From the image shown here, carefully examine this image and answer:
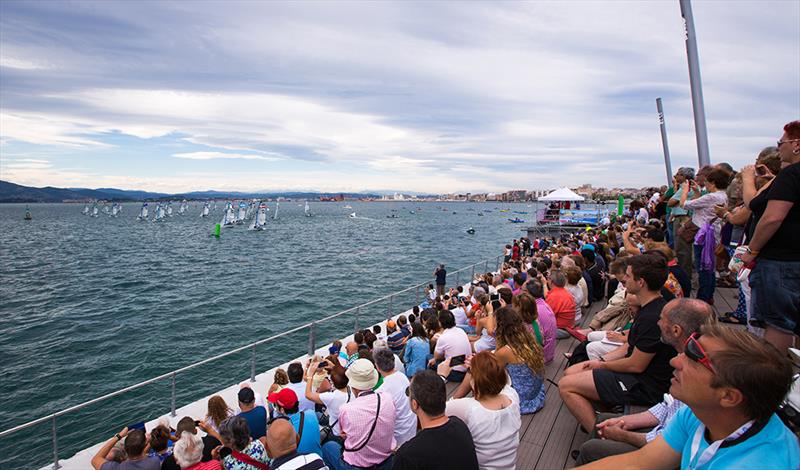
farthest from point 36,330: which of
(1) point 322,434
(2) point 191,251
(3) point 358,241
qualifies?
(3) point 358,241

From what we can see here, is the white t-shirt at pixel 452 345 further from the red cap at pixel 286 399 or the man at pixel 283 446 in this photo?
the man at pixel 283 446

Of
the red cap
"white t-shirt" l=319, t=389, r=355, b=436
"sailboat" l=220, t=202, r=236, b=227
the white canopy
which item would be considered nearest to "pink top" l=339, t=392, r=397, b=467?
the red cap

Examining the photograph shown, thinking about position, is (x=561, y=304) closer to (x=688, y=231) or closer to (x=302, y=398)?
(x=688, y=231)

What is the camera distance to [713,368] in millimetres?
1647

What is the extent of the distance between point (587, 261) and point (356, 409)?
26.1 feet

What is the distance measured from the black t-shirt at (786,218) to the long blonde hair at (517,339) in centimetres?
218

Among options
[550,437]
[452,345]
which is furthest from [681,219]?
[550,437]

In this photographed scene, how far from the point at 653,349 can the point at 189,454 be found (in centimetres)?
444

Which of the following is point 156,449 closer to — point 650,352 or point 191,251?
point 650,352

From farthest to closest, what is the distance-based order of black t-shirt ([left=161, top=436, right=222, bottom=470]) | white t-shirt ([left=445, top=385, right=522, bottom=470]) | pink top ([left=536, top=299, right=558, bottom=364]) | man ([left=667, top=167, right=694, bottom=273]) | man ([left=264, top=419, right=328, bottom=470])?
man ([left=667, top=167, right=694, bottom=273])
pink top ([left=536, top=299, right=558, bottom=364])
black t-shirt ([left=161, top=436, right=222, bottom=470])
man ([left=264, top=419, right=328, bottom=470])
white t-shirt ([left=445, top=385, right=522, bottom=470])

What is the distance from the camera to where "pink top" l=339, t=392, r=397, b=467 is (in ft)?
12.4

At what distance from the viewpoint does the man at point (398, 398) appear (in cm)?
428

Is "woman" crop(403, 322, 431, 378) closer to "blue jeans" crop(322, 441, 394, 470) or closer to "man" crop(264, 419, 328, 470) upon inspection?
"blue jeans" crop(322, 441, 394, 470)

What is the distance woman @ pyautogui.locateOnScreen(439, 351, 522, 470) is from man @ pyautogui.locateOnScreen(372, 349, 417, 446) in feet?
4.06
